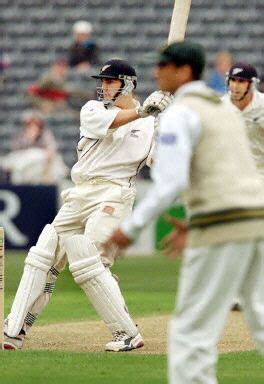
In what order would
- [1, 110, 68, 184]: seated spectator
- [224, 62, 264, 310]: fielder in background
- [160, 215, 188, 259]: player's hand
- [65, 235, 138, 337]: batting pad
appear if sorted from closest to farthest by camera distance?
[160, 215, 188, 259]: player's hand → [65, 235, 138, 337]: batting pad → [224, 62, 264, 310]: fielder in background → [1, 110, 68, 184]: seated spectator

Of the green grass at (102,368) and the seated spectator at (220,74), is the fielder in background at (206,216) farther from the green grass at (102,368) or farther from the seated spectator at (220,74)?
the seated spectator at (220,74)

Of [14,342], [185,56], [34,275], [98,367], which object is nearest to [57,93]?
[34,275]

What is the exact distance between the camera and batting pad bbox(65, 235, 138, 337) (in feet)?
27.6

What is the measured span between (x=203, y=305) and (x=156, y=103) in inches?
114

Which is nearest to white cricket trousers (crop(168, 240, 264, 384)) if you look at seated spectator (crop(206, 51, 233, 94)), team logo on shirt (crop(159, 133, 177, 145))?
team logo on shirt (crop(159, 133, 177, 145))

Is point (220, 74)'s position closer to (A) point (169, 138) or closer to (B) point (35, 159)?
(B) point (35, 159)

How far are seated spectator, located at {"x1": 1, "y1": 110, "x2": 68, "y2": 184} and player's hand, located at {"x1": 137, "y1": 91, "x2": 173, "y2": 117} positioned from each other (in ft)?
32.3

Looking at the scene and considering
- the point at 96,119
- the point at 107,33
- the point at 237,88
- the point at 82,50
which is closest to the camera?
the point at 96,119

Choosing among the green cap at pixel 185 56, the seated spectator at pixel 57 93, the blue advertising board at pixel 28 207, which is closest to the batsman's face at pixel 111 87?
the green cap at pixel 185 56

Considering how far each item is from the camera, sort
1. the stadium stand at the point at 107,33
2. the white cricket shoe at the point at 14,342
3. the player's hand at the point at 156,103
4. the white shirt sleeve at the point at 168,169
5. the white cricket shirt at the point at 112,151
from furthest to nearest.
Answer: the stadium stand at the point at 107,33, the white cricket shirt at the point at 112,151, the white cricket shoe at the point at 14,342, the player's hand at the point at 156,103, the white shirt sleeve at the point at 168,169

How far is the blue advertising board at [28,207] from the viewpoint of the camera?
57.7ft

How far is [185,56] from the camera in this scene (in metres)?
5.72

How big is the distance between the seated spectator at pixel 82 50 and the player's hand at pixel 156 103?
11.3 m

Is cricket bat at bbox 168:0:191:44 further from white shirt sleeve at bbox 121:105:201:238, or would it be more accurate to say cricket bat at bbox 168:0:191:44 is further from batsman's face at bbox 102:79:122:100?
white shirt sleeve at bbox 121:105:201:238
